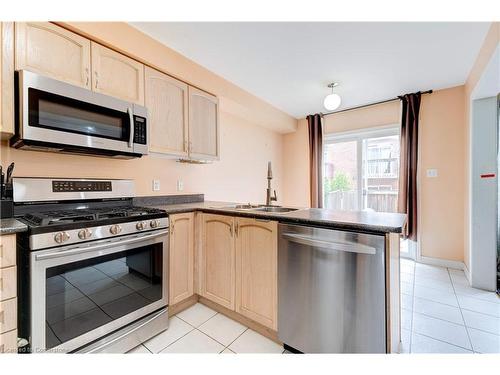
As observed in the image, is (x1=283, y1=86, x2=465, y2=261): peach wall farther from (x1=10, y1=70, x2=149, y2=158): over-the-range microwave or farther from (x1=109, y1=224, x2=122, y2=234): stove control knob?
(x1=109, y1=224, x2=122, y2=234): stove control knob

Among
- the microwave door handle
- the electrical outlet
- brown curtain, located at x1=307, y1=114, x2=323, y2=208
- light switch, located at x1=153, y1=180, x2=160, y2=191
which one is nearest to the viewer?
the microwave door handle

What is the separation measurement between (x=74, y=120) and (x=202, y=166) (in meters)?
1.53

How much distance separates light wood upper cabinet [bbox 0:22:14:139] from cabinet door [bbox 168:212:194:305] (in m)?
1.14

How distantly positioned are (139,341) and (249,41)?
2582 millimetres

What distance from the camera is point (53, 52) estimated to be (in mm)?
1482

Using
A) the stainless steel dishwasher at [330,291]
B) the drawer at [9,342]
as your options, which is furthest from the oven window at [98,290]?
the stainless steel dishwasher at [330,291]

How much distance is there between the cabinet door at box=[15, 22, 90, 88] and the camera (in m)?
1.37

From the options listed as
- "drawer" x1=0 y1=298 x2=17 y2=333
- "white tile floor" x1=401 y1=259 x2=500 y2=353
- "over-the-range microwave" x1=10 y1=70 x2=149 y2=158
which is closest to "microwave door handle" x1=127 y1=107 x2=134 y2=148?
"over-the-range microwave" x1=10 y1=70 x2=149 y2=158

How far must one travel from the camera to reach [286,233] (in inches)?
58.4

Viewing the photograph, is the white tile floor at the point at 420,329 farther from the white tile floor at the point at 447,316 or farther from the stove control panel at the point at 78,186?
the stove control panel at the point at 78,186
